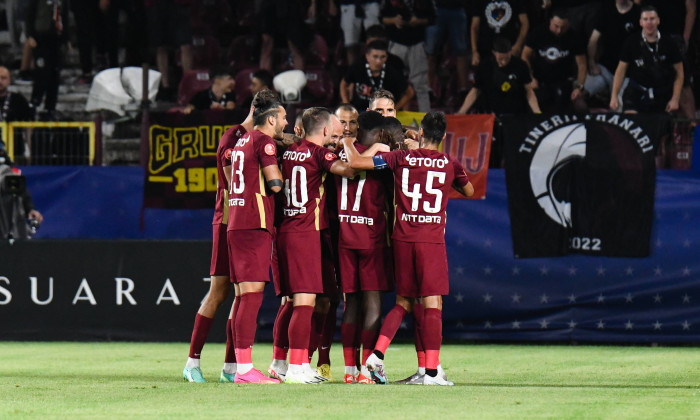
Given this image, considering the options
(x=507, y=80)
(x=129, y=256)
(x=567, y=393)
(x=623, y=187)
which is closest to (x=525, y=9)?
(x=507, y=80)

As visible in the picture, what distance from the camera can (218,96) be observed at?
15070 mm

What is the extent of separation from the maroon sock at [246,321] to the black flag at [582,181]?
562 centimetres

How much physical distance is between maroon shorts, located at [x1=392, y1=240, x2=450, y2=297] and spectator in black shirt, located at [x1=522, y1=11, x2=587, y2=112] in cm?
652

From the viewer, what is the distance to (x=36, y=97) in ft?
58.1

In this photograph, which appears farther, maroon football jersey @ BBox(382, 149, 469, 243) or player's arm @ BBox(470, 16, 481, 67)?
player's arm @ BBox(470, 16, 481, 67)

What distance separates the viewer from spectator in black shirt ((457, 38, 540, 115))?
14.3m

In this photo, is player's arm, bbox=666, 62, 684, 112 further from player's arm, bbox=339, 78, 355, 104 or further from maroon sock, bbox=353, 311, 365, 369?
maroon sock, bbox=353, 311, 365, 369

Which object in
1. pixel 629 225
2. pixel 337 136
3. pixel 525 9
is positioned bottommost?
pixel 629 225

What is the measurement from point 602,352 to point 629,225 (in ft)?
5.04

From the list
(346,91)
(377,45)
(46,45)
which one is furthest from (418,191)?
(46,45)

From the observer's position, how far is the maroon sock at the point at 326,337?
9.34m

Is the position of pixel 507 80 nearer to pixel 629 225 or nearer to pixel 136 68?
pixel 629 225

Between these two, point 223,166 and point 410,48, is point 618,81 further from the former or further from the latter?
point 223,166

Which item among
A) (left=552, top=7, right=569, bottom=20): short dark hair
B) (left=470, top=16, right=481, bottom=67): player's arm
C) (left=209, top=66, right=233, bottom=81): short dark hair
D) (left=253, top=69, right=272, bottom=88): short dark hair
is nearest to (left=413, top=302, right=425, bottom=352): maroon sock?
(left=253, top=69, right=272, bottom=88): short dark hair
